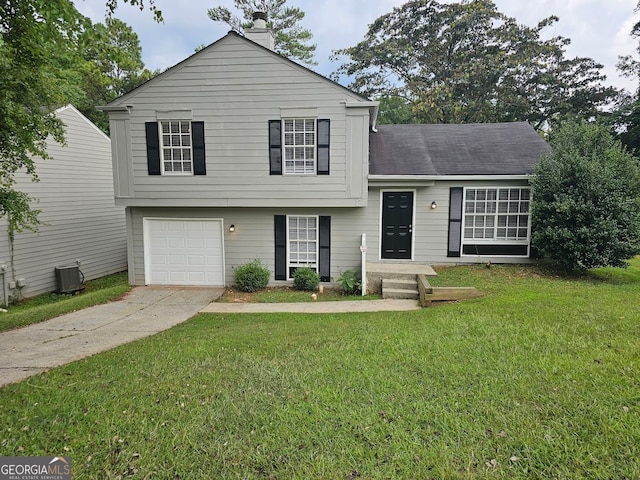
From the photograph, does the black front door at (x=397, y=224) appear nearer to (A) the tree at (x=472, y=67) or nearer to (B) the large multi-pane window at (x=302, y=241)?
(B) the large multi-pane window at (x=302, y=241)

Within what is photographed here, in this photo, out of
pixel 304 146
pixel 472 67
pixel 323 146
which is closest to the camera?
pixel 323 146

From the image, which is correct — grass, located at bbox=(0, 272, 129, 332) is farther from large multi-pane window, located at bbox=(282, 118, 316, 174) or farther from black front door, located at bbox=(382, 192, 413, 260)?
black front door, located at bbox=(382, 192, 413, 260)

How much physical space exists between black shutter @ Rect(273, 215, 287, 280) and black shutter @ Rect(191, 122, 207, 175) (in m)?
2.39

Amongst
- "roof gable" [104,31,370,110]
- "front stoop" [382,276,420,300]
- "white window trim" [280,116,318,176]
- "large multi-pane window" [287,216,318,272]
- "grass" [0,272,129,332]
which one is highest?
"roof gable" [104,31,370,110]

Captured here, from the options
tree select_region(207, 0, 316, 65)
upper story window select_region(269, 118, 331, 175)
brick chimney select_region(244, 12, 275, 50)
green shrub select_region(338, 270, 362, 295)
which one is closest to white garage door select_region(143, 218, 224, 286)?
upper story window select_region(269, 118, 331, 175)

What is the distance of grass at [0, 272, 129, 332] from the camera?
7.22 m

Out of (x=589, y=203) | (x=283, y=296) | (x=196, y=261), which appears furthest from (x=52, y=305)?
(x=589, y=203)

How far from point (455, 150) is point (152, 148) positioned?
29.7 feet

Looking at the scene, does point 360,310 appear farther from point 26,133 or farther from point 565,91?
point 565,91

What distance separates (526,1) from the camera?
18.9 meters

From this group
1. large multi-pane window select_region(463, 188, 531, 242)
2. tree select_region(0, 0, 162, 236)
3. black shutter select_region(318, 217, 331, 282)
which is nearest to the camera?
tree select_region(0, 0, 162, 236)

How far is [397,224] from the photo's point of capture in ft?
33.9

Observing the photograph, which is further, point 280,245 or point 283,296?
point 280,245

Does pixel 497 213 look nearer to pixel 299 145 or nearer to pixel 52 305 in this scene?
pixel 299 145
